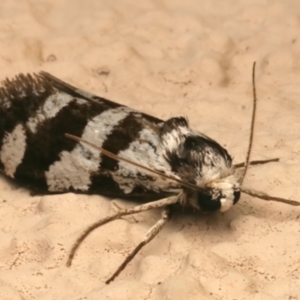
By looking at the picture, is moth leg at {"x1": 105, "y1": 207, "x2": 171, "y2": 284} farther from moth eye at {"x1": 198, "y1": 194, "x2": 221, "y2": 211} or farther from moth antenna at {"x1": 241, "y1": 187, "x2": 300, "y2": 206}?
moth antenna at {"x1": 241, "y1": 187, "x2": 300, "y2": 206}

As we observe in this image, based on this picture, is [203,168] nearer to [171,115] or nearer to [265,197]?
[265,197]

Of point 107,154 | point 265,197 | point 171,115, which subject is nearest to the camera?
point 107,154

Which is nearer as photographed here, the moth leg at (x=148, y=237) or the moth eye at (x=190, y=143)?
the moth leg at (x=148, y=237)

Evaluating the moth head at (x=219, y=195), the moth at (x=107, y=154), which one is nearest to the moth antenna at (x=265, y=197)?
the moth at (x=107, y=154)

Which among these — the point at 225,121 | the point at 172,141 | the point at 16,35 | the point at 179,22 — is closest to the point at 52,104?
the point at 172,141

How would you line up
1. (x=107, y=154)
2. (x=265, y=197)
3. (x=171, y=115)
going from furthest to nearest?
(x=171, y=115) → (x=265, y=197) → (x=107, y=154)

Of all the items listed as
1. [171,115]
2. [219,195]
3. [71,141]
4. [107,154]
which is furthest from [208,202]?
[171,115]

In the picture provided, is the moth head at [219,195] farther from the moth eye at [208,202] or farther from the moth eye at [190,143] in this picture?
the moth eye at [190,143]
